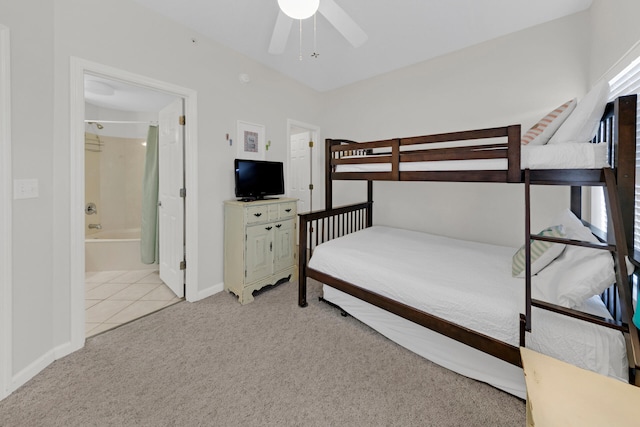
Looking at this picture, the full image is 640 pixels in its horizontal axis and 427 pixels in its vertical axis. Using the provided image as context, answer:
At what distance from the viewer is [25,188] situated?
151 cm

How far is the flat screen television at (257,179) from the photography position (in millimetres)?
2721

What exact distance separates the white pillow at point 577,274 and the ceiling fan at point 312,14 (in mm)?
1982

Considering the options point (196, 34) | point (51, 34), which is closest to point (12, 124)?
point (51, 34)

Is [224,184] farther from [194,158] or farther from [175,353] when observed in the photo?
[175,353]

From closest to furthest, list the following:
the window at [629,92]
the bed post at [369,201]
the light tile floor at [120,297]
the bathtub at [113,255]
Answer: the window at [629,92], the light tile floor at [120,297], the bathtub at [113,255], the bed post at [369,201]

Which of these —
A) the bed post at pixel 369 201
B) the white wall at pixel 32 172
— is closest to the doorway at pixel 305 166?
the bed post at pixel 369 201

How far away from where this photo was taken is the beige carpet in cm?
131

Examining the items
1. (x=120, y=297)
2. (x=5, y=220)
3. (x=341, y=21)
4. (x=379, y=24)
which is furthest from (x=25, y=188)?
(x=379, y=24)

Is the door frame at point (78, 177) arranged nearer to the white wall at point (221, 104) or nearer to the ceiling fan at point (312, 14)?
the white wall at point (221, 104)

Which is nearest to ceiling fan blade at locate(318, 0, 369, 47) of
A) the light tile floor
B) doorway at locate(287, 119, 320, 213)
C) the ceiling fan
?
the ceiling fan

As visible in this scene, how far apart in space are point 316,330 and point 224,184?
1.79 m

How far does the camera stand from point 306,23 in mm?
2283

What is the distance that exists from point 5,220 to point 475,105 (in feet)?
12.8

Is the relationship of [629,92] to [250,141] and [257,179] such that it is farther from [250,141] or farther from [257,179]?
[250,141]
